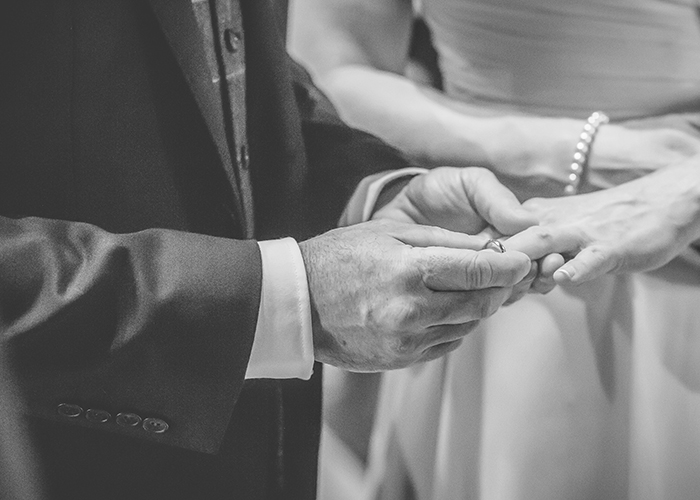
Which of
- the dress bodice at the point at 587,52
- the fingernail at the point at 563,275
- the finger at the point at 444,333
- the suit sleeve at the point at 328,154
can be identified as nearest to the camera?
the finger at the point at 444,333

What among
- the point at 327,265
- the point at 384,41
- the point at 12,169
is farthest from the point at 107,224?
the point at 384,41

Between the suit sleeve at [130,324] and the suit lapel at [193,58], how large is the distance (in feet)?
0.38

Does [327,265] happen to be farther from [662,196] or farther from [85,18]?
[662,196]

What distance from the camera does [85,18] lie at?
2.54 feet

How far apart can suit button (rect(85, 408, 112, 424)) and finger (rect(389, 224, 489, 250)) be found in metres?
0.27

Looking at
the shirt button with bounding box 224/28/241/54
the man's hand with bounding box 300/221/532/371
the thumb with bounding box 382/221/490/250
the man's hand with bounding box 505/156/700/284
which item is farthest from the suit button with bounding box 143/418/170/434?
the man's hand with bounding box 505/156/700/284

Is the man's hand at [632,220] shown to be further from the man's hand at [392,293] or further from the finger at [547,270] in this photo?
the man's hand at [392,293]

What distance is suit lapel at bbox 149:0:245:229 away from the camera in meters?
0.79

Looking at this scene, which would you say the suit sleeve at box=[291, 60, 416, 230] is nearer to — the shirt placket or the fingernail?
the shirt placket

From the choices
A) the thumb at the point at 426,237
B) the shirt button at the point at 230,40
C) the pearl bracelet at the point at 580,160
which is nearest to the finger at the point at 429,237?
the thumb at the point at 426,237

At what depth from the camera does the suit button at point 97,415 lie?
739 millimetres

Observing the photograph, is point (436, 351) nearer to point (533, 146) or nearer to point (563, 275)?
point (563, 275)

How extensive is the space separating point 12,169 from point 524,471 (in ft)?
2.10

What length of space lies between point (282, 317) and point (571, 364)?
465 millimetres
